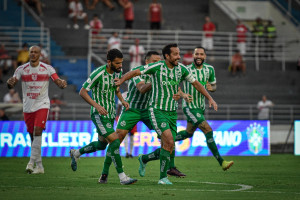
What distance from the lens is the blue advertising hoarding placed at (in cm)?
2217

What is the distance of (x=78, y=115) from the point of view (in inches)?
1022

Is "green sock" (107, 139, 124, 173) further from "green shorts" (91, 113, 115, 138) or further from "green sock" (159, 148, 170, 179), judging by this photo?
"green sock" (159, 148, 170, 179)

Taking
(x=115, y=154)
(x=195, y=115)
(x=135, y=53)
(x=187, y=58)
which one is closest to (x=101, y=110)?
(x=115, y=154)

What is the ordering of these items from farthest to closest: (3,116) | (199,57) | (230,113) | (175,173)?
(230,113) < (3,116) < (199,57) < (175,173)

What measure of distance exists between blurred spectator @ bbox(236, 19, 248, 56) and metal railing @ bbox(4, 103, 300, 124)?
3.61m

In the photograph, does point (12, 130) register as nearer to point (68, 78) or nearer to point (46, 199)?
point (68, 78)

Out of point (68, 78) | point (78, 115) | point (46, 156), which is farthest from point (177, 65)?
point (68, 78)

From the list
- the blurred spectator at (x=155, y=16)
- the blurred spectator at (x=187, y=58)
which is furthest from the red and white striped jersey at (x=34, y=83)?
the blurred spectator at (x=155, y=16)

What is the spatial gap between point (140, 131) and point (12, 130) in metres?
4.01

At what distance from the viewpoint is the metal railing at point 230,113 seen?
2608cm

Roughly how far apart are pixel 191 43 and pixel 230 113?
4.94 meters

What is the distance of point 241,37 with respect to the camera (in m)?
32.6

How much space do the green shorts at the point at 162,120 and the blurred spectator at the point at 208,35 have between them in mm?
19484

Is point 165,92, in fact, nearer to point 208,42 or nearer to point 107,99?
point 107,99
